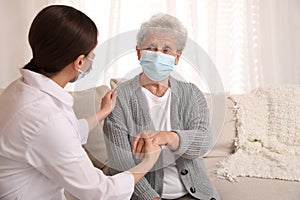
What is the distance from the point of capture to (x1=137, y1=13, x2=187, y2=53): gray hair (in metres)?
1.50

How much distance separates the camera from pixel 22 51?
107 inches

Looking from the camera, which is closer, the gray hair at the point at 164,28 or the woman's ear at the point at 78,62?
the woman's ear at the point at 78,62

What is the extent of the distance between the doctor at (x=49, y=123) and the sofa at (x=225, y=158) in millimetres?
246

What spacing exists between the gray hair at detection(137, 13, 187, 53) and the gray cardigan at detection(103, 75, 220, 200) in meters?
0.12

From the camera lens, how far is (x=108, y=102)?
1.56 meters

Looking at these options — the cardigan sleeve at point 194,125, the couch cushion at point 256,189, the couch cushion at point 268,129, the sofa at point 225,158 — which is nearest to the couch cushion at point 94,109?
the sofa at point 225,158

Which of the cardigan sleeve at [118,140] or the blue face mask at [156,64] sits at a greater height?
the blue face mask at [156,64]

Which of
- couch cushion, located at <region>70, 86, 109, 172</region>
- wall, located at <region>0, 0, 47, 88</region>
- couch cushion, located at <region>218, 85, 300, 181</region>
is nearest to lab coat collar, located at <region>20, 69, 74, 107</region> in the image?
couch cushion, located at <region>70, 86, 109, 172</region>

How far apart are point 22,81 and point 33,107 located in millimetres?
116

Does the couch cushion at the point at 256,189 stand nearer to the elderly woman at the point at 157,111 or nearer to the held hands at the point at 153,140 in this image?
the elderly woman at the point at 157,111

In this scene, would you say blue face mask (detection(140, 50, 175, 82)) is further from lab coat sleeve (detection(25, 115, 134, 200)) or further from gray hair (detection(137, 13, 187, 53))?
lab coat sleeve (detection(25, 115, 134, 200))

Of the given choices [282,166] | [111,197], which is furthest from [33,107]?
[282,166]

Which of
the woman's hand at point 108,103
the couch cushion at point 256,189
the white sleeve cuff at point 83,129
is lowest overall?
the couch cushion at point 256,189

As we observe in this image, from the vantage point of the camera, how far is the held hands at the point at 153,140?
1.49 metres
